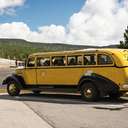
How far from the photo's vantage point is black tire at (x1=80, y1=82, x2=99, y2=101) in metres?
17.6

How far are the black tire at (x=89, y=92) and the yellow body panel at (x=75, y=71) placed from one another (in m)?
0.46

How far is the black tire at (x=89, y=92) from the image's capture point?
693 inches

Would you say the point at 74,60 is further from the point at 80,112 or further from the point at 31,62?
the point at 80,112

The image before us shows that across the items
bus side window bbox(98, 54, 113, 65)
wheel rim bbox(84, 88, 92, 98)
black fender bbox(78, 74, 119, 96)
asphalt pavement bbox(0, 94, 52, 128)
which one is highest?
bus side window bbox(98, 54, 113, 65)

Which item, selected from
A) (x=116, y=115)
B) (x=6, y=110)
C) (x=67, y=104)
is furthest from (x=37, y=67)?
(x=116, y=115)

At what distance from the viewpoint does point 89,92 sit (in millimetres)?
17844

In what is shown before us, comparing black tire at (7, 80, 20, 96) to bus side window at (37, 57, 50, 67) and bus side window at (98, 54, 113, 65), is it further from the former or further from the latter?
bus side window at (98, 54, 113, 65)

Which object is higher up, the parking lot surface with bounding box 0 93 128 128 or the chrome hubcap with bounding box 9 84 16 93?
the chrome hubcap with bounding box 9 84 16 93

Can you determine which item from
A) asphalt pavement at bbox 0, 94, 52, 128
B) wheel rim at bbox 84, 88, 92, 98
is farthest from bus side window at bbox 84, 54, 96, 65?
asphalt pavement at bbox 0, 94, 52, 128

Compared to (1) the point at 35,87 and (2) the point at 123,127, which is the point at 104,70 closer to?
(1) the point at 35,87

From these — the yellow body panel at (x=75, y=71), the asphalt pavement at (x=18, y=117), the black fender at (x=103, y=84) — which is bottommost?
the asphalt pavement at (x=18, y=117)

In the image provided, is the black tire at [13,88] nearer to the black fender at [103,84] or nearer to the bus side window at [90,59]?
the bus side window at [90,59]

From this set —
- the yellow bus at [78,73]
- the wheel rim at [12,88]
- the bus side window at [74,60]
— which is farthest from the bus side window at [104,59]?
the wheel rim at [12,88]

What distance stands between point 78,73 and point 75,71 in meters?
0.18
